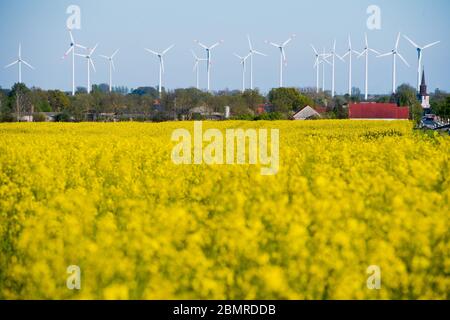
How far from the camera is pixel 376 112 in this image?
2798 inches

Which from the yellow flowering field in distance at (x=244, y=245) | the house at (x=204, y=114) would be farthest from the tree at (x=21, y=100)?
the yellow flowering field in distance at (x=244, y=245)

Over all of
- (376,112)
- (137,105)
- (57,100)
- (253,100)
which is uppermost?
(57,100)

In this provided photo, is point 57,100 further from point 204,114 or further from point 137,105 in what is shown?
point 204,114

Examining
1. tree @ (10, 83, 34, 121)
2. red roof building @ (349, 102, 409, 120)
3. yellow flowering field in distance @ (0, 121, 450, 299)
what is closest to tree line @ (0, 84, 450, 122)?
tree @ (10, 83, 34, 121)

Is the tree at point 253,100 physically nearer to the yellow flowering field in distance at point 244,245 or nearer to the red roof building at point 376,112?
the red roof building at point 376,112

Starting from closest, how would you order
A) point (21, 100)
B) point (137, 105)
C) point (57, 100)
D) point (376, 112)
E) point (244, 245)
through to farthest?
1. point (244, 245)
2. point (376, 112)
3. point (21, 100)
4. point (137, 105)
5. point (57, 100)

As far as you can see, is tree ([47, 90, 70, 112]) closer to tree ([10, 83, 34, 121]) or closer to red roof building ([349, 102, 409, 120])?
tree ([10, 83, 34, 121])

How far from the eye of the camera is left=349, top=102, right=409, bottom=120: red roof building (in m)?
70.1

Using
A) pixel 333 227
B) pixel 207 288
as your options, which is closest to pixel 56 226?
pixel 207 288

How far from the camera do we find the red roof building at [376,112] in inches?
2758

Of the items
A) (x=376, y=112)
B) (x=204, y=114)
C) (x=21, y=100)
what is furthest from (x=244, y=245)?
(x=21, y=100)
